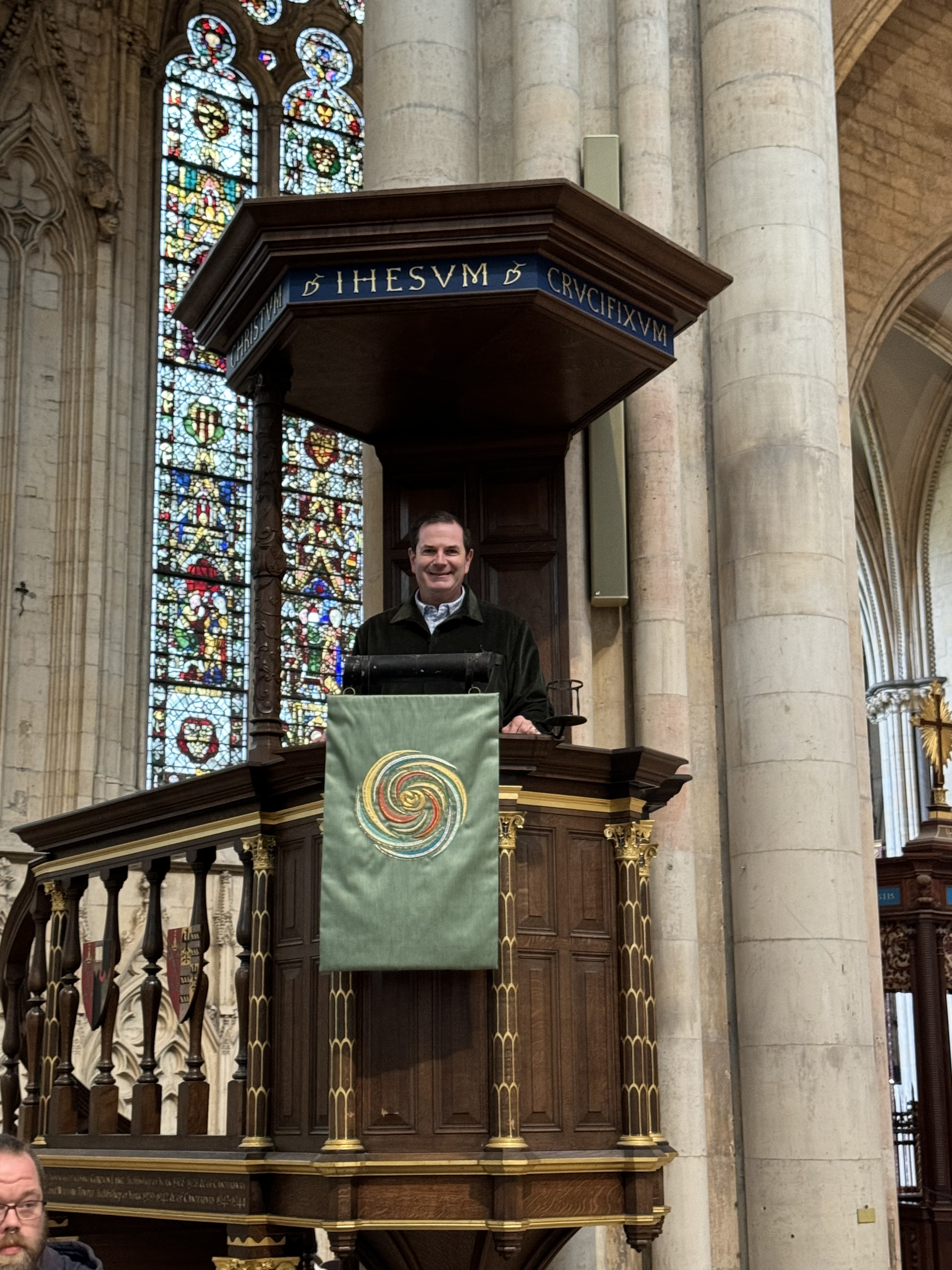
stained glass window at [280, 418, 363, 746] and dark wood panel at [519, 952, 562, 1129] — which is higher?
stained glass window at [280, 418, 363, 746]

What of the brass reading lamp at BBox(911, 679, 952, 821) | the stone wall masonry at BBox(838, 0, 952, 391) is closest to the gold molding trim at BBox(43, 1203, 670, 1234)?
the brass reading lamp at BBox(911, 679, 952, 821)

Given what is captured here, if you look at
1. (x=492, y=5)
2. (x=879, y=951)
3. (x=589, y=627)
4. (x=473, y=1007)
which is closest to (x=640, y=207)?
→ (x=492, y=5)

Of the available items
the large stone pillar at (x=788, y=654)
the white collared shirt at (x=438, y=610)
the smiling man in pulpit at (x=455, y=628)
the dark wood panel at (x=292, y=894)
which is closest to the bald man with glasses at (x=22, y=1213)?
the dark wood panel at (x=292, y=894)

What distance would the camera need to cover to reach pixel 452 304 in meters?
5.30

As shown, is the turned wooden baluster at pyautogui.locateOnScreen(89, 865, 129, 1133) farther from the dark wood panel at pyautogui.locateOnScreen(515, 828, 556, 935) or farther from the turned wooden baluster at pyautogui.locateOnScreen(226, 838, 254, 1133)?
the dark wood panel at pyautogui.locateOnScreen(515, 828, 556, 935)

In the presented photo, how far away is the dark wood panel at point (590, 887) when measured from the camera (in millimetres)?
4652

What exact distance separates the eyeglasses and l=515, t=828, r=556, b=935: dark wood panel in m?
1.78

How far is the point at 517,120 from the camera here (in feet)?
22.3

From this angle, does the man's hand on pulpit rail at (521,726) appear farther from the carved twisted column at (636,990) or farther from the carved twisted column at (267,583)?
the carved twisted column at (267,583)

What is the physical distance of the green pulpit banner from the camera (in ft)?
14.2

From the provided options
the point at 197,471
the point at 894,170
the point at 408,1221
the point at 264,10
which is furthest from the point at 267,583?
the point at 264,10

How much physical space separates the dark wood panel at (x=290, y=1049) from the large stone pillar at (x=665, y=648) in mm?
1882

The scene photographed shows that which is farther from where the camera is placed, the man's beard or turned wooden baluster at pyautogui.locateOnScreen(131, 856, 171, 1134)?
turned wooden baluster at pyautogui.locateOnScreen(131, 856, 171, 1134)

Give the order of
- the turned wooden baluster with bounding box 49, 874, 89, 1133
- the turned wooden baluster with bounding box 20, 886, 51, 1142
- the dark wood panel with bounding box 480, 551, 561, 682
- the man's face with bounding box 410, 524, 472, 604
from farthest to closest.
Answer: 1. the dark wood panel with bounding box 480, 551, 561, 682
2. the turned wooden baluster with bounding box 20, 886, 51, 1142
3. the turned wooden baluster with bounding box 49, 874, 89, 1133
4. the man's face with bounding box 410, 524, 472, 604
